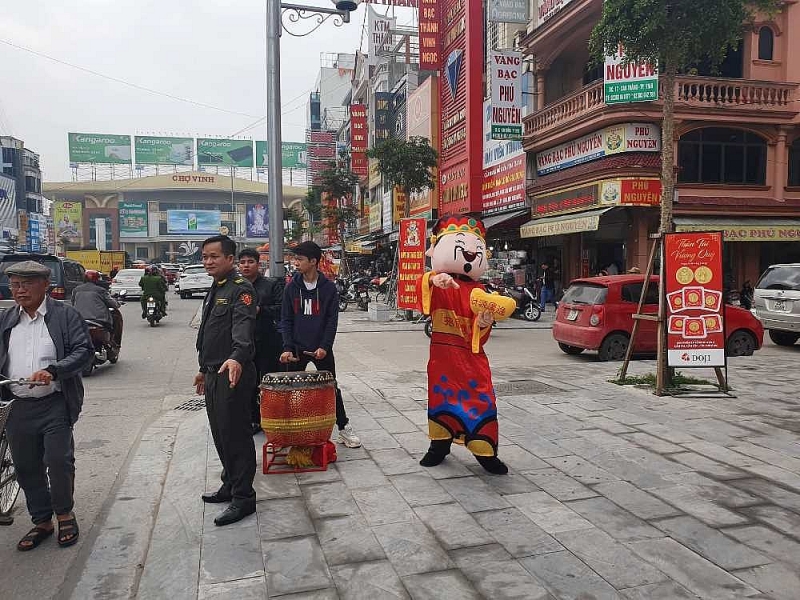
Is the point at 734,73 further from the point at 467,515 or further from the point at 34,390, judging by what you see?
the point at 34,390

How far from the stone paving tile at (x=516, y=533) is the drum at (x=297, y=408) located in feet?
4.34

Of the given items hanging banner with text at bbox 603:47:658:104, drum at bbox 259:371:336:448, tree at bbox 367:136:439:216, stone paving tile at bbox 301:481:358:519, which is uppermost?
hanging banner with text at bbox 603:47:658:104

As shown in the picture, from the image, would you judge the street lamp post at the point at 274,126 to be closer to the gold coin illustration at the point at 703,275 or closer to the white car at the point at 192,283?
the gold coin illustration at the point at 703,275

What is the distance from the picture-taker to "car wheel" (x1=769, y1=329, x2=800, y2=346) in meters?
12.7

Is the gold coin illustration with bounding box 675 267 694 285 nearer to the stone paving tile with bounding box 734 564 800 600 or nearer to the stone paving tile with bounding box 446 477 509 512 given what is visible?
the stone paving tile with bounding box 446 477 509 512

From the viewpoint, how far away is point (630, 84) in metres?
15.6

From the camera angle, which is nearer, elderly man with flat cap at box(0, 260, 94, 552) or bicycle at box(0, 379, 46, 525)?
elderly man with flat cap at box(0, 260, 94, 552)

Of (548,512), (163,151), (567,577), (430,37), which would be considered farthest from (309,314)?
(163,151)

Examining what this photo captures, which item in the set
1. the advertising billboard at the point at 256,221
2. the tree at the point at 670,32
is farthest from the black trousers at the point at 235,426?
the advertising billboard at the point at 256,221

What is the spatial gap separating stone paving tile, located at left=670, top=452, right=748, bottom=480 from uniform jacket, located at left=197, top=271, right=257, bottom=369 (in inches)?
130

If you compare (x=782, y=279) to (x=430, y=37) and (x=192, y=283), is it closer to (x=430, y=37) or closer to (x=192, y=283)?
(x=430, y=37)

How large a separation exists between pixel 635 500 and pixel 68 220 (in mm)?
85810

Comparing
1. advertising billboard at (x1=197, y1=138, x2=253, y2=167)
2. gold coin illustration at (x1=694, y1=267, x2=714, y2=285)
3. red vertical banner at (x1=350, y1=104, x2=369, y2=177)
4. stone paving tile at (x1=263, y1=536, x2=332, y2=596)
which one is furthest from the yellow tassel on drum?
advertising billboard at (x1=197, y1=138, x2=253, y2=167)

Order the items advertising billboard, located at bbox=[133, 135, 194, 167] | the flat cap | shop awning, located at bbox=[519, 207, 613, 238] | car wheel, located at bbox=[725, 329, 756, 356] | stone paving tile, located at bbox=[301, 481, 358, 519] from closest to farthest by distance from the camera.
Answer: the flat cap < stone paving tile, located at bbox=[301, 481, 358, 519] < car wheel, located at bbox=[725, 329, 756, 356] < shop awning, located at bbox=[519, 207, 613, 238] < advertising billboard, located at bbox=[133, 135, 194, 167]
